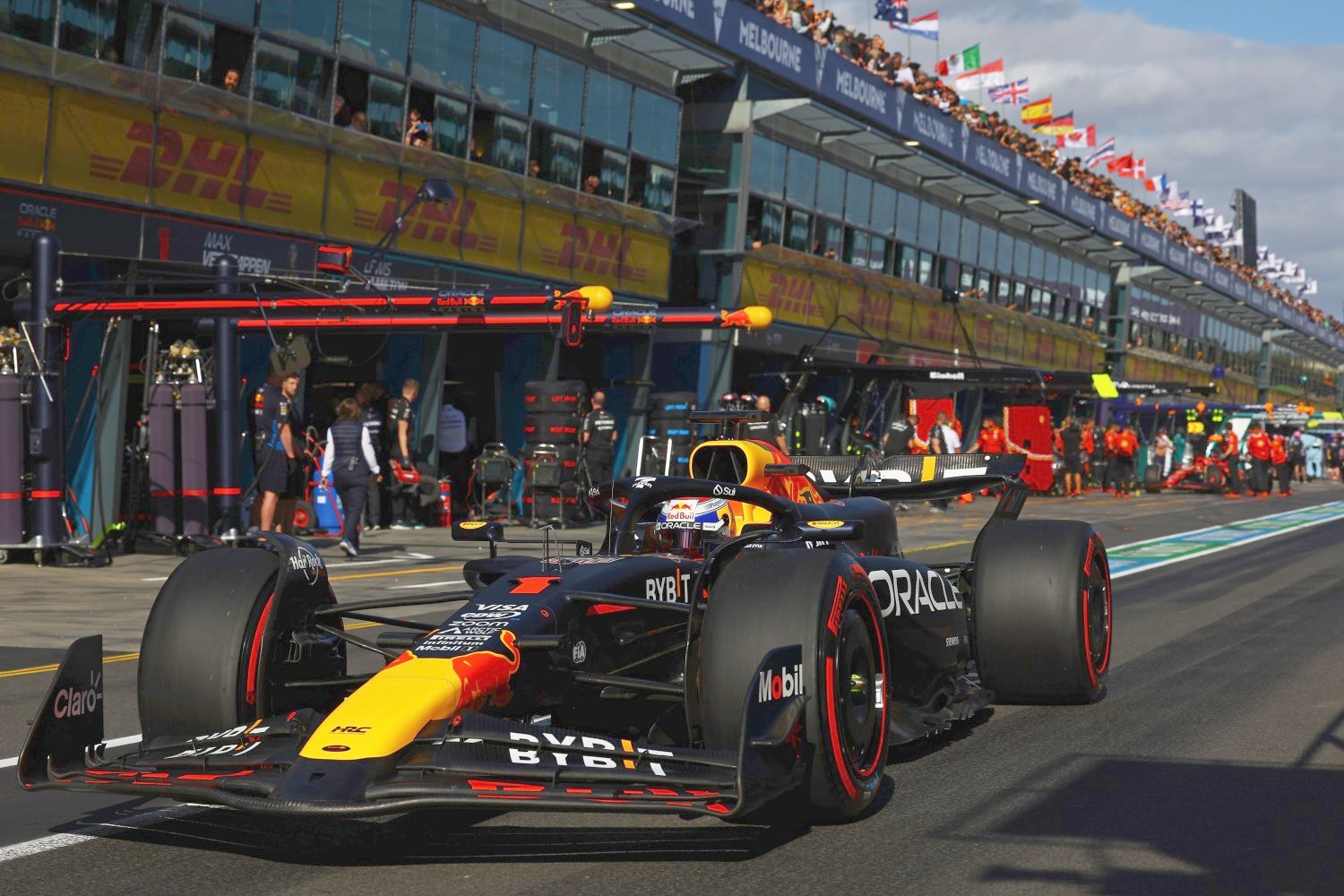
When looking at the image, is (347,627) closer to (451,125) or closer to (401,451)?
(401,451)

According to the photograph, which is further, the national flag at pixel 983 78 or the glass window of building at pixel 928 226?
the national flag at pixel 983 78

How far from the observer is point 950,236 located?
4178 cm

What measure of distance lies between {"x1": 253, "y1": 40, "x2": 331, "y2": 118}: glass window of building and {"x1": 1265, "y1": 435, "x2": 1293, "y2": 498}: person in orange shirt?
29.5 m

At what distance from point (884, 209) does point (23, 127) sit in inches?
964

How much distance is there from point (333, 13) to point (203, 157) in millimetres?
3178

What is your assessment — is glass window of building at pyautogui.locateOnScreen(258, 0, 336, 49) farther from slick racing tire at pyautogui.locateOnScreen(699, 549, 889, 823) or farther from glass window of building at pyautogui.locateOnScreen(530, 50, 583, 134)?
slick racing tire at pyautogui.locateOnScreen(699, 549, 889, 823)

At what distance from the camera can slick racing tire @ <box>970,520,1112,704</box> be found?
7.21 meters

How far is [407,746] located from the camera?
14.8 ft

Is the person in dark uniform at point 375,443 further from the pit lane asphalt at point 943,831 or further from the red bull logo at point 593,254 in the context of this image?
the pit lane asphalt at point 943,831

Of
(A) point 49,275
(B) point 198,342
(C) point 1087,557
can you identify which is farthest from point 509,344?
(C) point 1087,557

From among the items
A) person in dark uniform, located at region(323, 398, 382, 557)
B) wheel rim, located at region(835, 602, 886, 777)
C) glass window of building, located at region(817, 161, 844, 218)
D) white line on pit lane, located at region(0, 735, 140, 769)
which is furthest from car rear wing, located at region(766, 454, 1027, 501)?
glass window of building, located at region(817, 161, 844, 218)

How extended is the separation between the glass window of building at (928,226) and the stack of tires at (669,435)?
52.3ft

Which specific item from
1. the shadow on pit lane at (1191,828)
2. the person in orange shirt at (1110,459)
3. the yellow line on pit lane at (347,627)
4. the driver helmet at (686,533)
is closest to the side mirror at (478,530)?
the yellow line on pit lane at (347,627)

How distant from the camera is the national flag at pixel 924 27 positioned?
1459 inches
